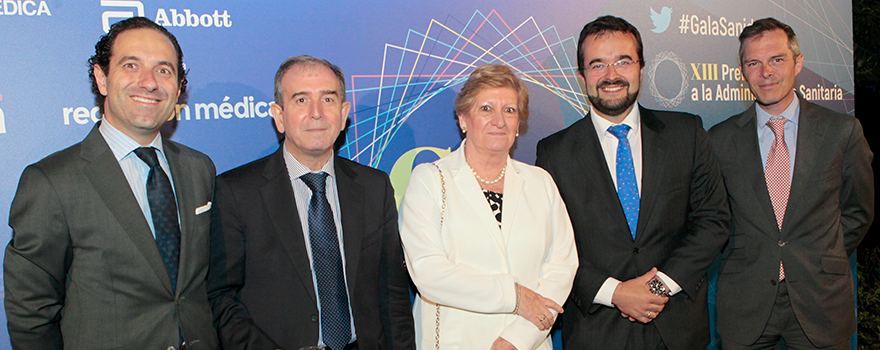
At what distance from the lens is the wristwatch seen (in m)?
2.49

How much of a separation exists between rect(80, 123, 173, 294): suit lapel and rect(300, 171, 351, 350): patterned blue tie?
59 centimetres

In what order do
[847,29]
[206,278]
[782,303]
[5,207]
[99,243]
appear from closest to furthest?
[99,243], [206,278], [5,207], [782,303], [847,29]

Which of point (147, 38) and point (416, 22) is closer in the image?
point (147, 38)

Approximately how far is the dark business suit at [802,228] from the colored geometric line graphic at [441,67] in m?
1.17

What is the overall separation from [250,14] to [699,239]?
2576 millimetres

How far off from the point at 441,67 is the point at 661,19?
186 centimetres

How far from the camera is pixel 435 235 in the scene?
2.31m

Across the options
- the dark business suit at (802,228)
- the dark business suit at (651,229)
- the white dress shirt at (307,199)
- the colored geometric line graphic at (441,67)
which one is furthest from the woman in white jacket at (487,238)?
the dark business suit at (802,228)

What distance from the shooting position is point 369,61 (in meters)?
3.09

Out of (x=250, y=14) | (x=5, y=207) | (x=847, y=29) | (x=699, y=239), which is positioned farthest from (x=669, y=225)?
(x=847, y=29)

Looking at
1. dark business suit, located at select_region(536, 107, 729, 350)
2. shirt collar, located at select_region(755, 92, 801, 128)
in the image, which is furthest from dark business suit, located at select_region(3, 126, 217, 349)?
shirt collar, located at select_region(755, 92, 801, 128)

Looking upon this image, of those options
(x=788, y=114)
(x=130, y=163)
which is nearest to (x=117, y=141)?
(x=130, y=163)

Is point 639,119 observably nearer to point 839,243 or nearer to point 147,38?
point 839,243

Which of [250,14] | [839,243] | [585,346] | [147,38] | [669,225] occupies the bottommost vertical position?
[585,346]
